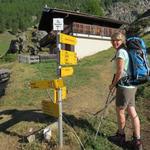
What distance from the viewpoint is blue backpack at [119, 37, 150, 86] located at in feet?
25.0

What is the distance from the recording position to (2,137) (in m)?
8.91

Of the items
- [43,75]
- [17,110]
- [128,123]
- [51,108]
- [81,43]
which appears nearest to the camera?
[51,108]

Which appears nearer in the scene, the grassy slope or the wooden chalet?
the grassy slope

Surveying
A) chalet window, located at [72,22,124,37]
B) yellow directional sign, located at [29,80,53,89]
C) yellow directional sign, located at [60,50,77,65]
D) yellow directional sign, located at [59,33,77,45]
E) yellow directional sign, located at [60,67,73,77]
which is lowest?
yellow directional sign, located at [29,80,53,89]

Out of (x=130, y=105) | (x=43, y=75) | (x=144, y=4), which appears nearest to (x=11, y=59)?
(x=43, y=75)

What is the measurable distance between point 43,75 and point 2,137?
11.1 metres

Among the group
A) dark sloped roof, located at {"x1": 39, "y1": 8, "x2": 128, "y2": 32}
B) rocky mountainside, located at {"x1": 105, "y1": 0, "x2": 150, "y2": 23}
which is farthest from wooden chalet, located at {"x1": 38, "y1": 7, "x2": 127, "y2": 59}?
rocky mountainside, located at {"x1": 105, "y1": 0, "x2": 150, "y2": 23}

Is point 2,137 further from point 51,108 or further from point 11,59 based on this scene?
point 11,59

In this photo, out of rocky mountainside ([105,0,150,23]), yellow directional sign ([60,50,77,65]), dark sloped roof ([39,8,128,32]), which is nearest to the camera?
yellow directional sign ([60,50,77,65])

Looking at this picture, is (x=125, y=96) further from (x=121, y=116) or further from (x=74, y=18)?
(x=74, y=18)

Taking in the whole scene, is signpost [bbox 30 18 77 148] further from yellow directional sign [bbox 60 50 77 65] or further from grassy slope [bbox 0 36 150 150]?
grassy slope [bbox 0 36 150 150]

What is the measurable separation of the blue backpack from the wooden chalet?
3193 cm

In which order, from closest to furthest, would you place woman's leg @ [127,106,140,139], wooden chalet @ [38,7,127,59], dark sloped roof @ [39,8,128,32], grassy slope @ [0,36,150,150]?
woman's leg @ [127,106,140,139], grassy slope @ [0,36,150,150], wooden chalet @ [38,7,127,59], dark sloped roof @ [39,8,128,32]

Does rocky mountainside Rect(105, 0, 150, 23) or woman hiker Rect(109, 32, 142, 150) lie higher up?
rocky mountainside Rect(105, 0, 150, 23)
